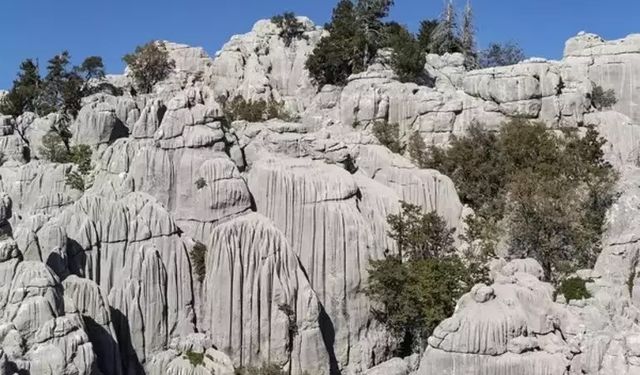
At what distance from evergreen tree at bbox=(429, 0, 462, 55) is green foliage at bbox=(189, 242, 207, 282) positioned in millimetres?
26582

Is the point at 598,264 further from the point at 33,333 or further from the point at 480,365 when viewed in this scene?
the point at 33,333

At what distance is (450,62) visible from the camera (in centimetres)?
4531

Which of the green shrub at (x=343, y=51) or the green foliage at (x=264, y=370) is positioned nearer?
the green foliage at (x=264, y=370)

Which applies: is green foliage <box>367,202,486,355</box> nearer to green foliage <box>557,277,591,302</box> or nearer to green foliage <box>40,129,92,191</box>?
green foliage <box>557,277,591,302</box>

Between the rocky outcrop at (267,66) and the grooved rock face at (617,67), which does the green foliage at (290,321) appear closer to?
the rocky outcrop at (267,66)

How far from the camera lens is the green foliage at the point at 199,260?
28969 millimetres

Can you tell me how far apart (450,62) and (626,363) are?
92.7ft

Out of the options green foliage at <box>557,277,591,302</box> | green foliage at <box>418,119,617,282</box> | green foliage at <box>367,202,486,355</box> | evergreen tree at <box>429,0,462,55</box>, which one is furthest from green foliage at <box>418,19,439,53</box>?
green foliage at <box>557,277,591,302</box>

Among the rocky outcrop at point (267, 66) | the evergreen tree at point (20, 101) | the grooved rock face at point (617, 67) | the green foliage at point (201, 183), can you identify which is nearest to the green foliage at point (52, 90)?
the evergreen tree at point (20, 101)

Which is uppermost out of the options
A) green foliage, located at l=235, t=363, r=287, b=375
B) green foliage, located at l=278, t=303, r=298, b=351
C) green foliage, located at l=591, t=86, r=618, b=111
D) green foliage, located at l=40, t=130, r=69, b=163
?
green foliage, located at l=591, t=86, r=618, b=111

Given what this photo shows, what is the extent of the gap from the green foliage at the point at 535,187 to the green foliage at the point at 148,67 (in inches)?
823

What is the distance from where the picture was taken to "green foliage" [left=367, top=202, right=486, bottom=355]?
26531 millimetres

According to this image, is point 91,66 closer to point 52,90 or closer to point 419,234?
point 52,90

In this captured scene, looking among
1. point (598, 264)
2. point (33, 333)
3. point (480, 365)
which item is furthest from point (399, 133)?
point (33, 333)
